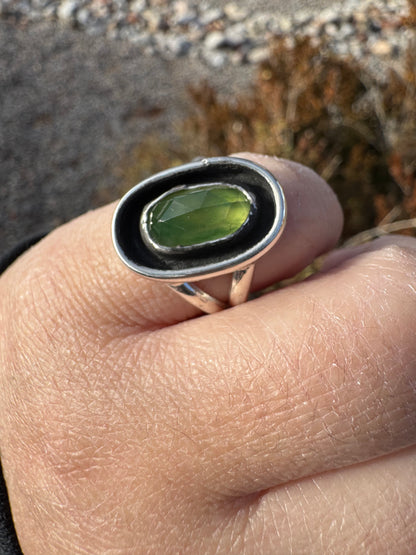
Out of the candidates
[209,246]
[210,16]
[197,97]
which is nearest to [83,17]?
→ [210,16]

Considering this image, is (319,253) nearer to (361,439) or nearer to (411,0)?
(361,439)

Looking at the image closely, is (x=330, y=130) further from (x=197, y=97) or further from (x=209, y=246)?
(x=209, y=246)

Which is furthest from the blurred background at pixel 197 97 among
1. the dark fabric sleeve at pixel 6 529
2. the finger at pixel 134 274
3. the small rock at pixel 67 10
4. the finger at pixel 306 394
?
the dark fabric sleeve at pixel 6 529

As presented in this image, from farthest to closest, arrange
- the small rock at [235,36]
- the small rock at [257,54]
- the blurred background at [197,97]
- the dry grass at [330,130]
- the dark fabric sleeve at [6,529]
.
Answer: the small rock at [235,36], the small rock at [257,54], the blurred background at [197,97], the dry grass at [330,130], the dark fabric sleeve at [6,529]

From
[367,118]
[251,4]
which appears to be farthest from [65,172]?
[251,4]

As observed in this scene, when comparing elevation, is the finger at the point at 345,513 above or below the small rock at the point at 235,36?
below

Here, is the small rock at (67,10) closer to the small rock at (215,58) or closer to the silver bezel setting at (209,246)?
Result: the small rock at (215,58)
